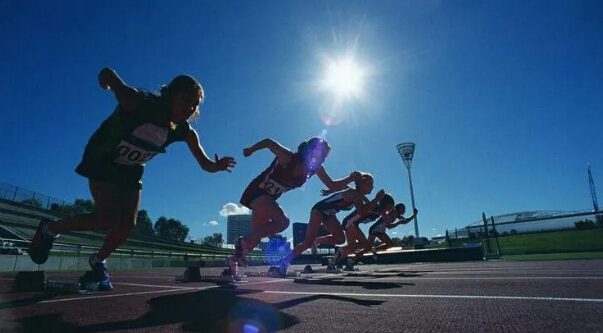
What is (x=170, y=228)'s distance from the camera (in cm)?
13162

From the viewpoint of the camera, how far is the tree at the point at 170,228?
5157 inches

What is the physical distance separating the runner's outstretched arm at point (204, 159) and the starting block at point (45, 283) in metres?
1.74

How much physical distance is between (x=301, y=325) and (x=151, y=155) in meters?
2.68

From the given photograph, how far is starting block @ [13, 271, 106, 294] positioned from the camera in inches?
152

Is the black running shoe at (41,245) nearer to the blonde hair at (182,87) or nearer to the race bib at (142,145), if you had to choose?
the race bib at (142,145)

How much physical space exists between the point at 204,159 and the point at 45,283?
227 centimetres

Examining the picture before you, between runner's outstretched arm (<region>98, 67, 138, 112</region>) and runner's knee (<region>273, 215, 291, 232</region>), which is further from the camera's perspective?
runner's knee (<region>273, 215, 291, 232</region>)

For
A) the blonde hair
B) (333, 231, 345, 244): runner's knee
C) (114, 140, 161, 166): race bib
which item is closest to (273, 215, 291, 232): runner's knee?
(114, 140, 161, 166): race bib

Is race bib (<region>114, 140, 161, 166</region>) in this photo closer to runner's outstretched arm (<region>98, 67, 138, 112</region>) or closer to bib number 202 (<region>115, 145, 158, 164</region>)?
bib number 202 (<region>115, 145, 158, 164</region>)

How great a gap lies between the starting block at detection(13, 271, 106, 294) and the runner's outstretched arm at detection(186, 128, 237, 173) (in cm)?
174

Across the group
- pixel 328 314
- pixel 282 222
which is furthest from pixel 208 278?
pixel 328 314

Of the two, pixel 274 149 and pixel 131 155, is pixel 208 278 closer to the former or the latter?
pixel 274 149

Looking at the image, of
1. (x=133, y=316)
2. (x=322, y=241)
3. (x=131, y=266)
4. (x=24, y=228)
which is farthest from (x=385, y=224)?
(x=24, y=228)

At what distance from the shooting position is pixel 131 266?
22766mm
